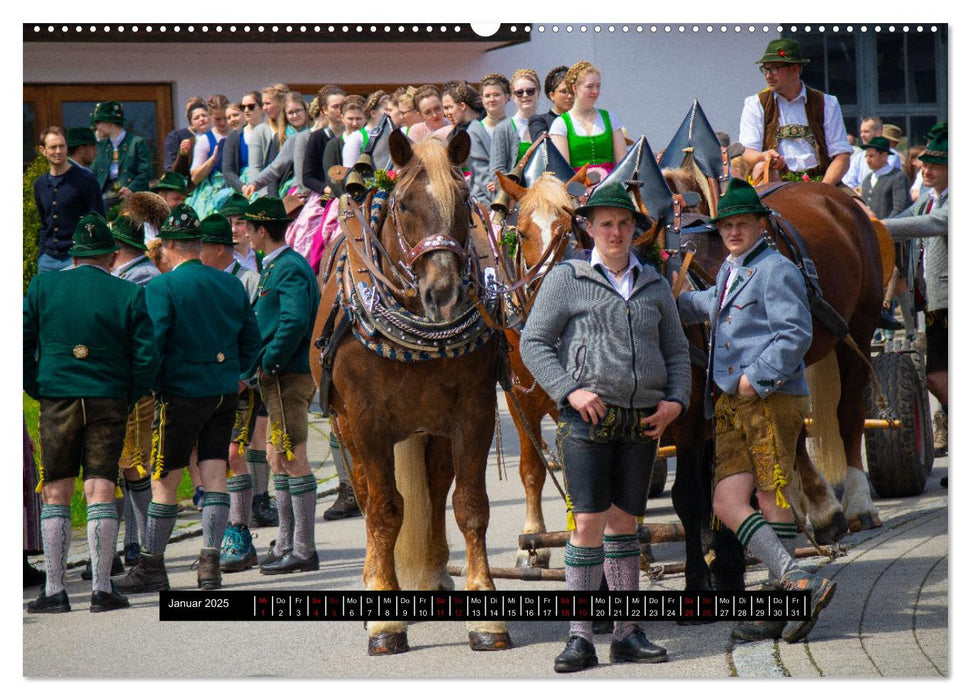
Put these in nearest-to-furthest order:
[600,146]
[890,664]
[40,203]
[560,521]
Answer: [890,664], [40,203], [600,146], [560,521]

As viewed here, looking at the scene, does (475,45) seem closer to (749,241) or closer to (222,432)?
(749,241)

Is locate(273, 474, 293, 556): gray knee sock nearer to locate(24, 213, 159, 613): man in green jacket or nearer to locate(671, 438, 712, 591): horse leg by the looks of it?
locate(24, 213, 159, 613): man in green jacket

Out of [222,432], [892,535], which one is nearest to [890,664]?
[892,535]

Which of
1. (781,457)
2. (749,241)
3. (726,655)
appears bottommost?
(726,655)

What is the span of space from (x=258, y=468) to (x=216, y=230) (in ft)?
6.07

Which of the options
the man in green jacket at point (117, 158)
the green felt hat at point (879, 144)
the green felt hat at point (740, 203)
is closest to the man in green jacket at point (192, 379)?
the man in green jacket at point (117, 158)

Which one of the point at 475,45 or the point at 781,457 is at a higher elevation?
the point at 475,45

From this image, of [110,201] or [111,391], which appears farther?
[110,201]

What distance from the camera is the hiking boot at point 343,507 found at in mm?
A: 9086

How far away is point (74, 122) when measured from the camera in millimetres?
6082

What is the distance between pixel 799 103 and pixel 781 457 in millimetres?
2104

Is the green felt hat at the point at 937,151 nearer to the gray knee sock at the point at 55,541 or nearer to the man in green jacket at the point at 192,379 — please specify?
the man in green jacket at the point at 192,379

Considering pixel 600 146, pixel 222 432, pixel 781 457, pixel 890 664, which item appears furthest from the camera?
pixel 222 432

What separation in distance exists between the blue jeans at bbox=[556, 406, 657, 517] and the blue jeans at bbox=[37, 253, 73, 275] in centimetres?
267
